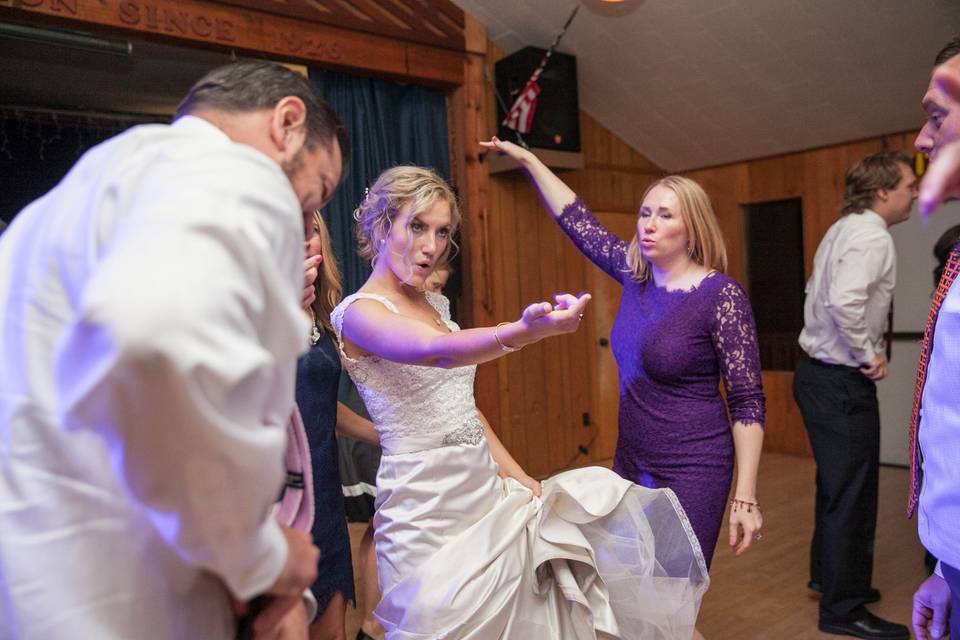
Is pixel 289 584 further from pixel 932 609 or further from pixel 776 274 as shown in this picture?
pixel 776 274

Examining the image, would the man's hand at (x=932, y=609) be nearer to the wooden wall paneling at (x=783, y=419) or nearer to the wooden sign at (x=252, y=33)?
the wooden sign at (x=252, y=33)

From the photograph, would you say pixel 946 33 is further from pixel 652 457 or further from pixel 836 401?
pixel 652 457

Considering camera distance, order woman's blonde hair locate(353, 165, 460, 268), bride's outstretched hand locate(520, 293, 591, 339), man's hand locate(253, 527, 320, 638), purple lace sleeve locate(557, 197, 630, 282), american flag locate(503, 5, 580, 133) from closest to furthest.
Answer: man's hand locate(253, 527, 320, 638) → bride's outstretched hand locate(520, 293, 591, 339) → woman's blonde hair locate(353, 165, 460, 268) → purple lace sleeve locate(557, 197, 630, 282) → american flag locate(503, 5, 580, 133)

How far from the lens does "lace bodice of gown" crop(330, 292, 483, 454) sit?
1684 mm

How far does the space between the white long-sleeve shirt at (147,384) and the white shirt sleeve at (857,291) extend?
2.69 metres

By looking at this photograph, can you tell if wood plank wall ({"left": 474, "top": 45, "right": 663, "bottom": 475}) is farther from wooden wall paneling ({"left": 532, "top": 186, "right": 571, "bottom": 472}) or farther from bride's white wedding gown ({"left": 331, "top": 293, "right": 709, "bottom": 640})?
bride's white wedding gown ({"left": 331, "top": 293, "right": 709, "bottom": 640})

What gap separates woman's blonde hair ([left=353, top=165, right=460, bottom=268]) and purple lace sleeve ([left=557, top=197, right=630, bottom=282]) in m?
0.61

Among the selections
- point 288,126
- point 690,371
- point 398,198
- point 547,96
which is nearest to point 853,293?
point 690,371

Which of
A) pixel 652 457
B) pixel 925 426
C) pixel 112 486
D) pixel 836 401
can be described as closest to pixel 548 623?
pixel 652 457

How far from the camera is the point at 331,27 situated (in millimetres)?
4293

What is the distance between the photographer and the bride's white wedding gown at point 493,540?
1521 mm

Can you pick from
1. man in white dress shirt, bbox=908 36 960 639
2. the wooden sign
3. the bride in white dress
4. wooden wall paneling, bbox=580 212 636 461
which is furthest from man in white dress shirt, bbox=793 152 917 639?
wooden wall paneling, bbox=580 212 636 461

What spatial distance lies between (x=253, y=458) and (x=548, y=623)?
1133mm

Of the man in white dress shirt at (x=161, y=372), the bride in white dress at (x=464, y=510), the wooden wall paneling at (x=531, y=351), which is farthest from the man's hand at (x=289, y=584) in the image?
the wooden wall paneling at (x=531, y=351)
